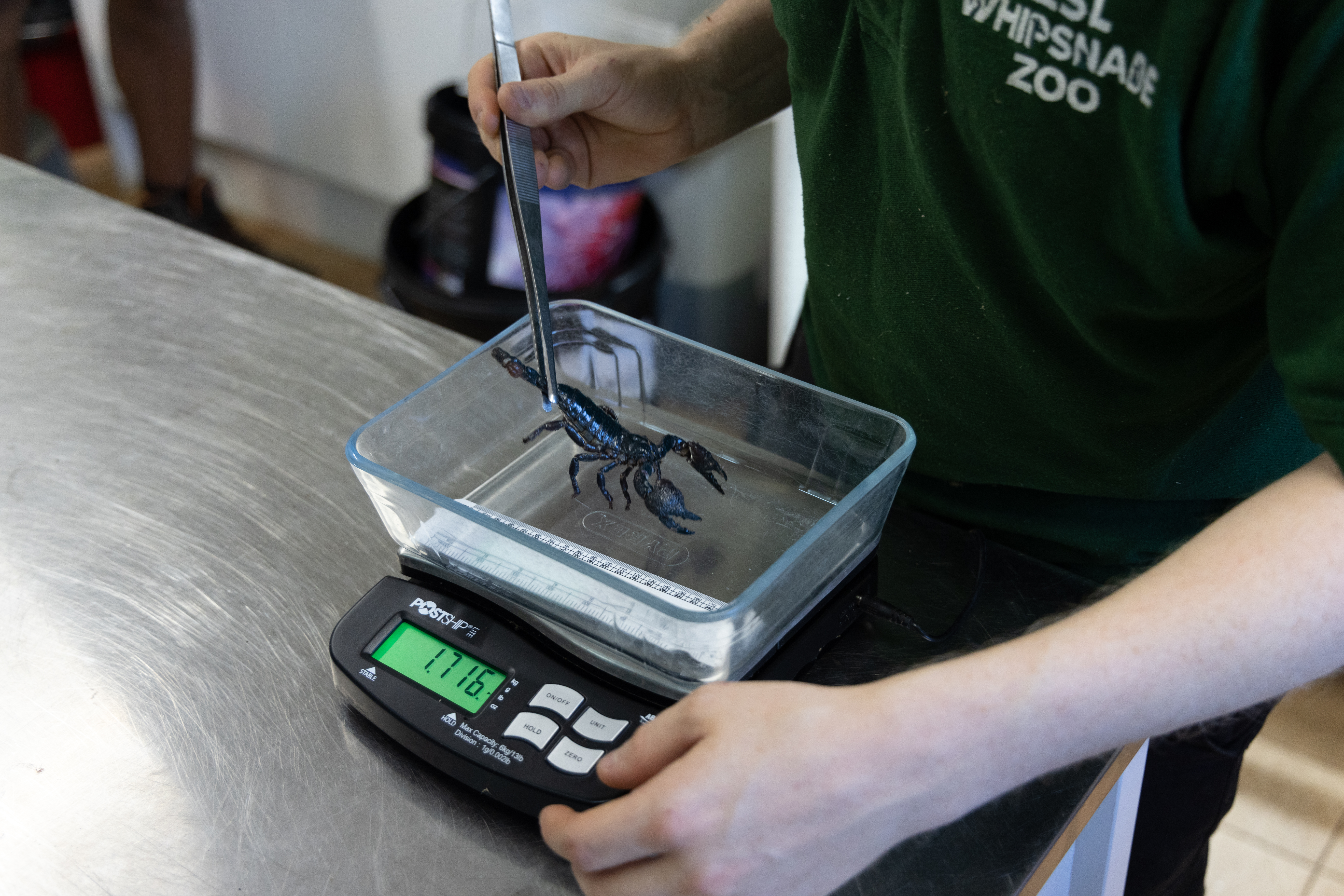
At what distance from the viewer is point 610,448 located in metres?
0.77

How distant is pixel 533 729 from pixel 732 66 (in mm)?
606

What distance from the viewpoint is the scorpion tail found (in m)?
0.78

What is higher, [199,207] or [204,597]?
[204,597]

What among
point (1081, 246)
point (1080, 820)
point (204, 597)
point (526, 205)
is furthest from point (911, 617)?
point (204, 597)

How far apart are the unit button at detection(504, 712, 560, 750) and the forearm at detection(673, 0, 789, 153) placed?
557mm

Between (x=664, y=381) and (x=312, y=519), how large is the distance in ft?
0.97

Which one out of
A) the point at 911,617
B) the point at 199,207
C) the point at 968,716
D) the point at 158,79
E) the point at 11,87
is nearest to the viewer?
the point at 968,716

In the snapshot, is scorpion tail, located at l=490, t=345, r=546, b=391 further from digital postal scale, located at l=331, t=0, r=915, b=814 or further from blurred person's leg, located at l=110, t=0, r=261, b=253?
blurred person's leg, located at l=110, t=0, r=261, b=253

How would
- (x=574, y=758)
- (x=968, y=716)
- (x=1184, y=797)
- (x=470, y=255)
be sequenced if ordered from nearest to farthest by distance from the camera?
1. (x=968, y=716)
2. (x=574, y=758)
3. (x=1184, y=797)
4. (x=470, y=255)

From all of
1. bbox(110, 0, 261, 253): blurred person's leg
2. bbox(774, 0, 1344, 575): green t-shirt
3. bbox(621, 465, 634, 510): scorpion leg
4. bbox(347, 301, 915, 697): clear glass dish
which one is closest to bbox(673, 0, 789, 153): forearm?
bbox(774, 0, 1344, 575): green t-shirt

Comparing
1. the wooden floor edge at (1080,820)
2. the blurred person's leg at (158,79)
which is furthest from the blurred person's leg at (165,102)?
the wooden floor edge at (1080,820)

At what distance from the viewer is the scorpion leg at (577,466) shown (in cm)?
76

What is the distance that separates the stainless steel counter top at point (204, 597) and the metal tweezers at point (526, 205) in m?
0.20

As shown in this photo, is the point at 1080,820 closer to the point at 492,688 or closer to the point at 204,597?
the point at 492,688
